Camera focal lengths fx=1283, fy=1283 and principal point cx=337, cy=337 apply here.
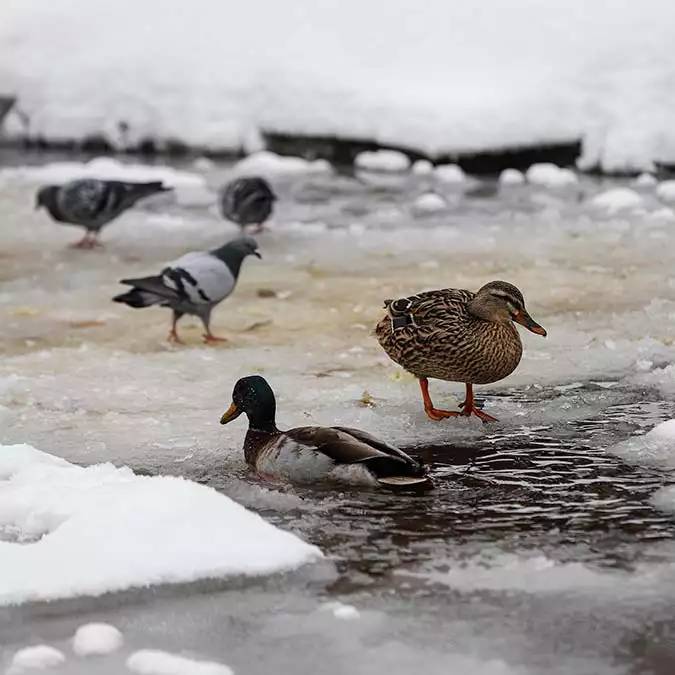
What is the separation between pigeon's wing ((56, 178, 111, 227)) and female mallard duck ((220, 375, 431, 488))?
5.42m

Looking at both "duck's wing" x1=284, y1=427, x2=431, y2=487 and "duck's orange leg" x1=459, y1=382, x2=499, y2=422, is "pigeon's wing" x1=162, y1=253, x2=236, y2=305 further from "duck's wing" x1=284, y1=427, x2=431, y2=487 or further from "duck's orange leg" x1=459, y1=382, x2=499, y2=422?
"duck's wing" x1=284, y1=427, x2=431, y2=487

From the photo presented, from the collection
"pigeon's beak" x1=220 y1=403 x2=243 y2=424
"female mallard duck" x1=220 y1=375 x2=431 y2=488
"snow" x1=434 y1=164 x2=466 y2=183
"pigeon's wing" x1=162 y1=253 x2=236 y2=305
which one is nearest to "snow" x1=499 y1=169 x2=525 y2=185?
"snow" x1=434 y1=164 x2=466 y2=183

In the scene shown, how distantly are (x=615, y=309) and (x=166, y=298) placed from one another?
8.10ft

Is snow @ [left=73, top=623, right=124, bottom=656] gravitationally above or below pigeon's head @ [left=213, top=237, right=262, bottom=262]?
below

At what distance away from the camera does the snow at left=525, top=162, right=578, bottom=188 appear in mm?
12766

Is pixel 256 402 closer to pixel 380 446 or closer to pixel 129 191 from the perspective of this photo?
pixel 380 446

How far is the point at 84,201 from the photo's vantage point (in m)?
9.60

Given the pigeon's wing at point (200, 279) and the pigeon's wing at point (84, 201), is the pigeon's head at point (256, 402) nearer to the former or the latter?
the pigeon's wing at point (200, 279)

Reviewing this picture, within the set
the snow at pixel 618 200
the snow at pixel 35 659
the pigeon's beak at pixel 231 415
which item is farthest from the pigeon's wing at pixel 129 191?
the snow at pixel 35 659

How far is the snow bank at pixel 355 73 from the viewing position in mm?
13805

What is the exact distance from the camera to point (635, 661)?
9.89 ft

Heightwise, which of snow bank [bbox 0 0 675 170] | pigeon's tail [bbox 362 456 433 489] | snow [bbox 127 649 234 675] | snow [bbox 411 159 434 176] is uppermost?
snow bank [bbox 0 0 675 170]

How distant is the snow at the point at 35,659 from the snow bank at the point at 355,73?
1090cm

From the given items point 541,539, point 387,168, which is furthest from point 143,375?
point 387,168
